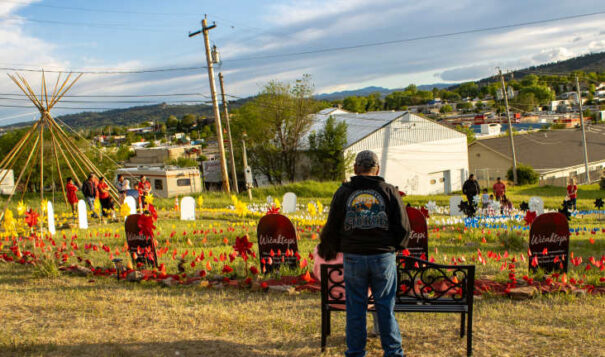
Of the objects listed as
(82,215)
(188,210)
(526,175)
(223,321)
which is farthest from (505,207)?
(526,175)

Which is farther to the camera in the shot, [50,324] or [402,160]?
[402,160]

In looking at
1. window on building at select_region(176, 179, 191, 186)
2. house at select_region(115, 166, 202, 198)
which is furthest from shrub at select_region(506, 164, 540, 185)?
window on building at select_region(176, 179, 191, 186)

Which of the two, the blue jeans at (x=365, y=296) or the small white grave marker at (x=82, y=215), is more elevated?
the small white grave marker at (x=82, y=215)

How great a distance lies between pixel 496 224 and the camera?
14859 millimetres

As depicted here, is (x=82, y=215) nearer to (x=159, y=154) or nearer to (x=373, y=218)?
(x=373, y=218)

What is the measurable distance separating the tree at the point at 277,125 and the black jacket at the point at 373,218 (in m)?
40.1

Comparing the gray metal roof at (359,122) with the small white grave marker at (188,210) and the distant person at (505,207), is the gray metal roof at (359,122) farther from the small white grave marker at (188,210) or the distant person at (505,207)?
the small white grave marker at (188,210)

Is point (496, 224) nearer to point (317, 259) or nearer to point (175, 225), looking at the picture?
point (175, 225)

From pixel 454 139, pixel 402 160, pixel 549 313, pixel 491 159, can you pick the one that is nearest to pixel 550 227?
pixel 549 313

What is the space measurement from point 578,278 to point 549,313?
5.94 feet

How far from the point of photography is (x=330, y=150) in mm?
41250

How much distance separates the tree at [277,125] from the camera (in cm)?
4412

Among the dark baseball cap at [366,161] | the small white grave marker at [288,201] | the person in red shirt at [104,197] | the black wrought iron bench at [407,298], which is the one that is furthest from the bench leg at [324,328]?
the person in red shirt at [104,197]

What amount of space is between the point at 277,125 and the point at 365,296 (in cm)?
4137
